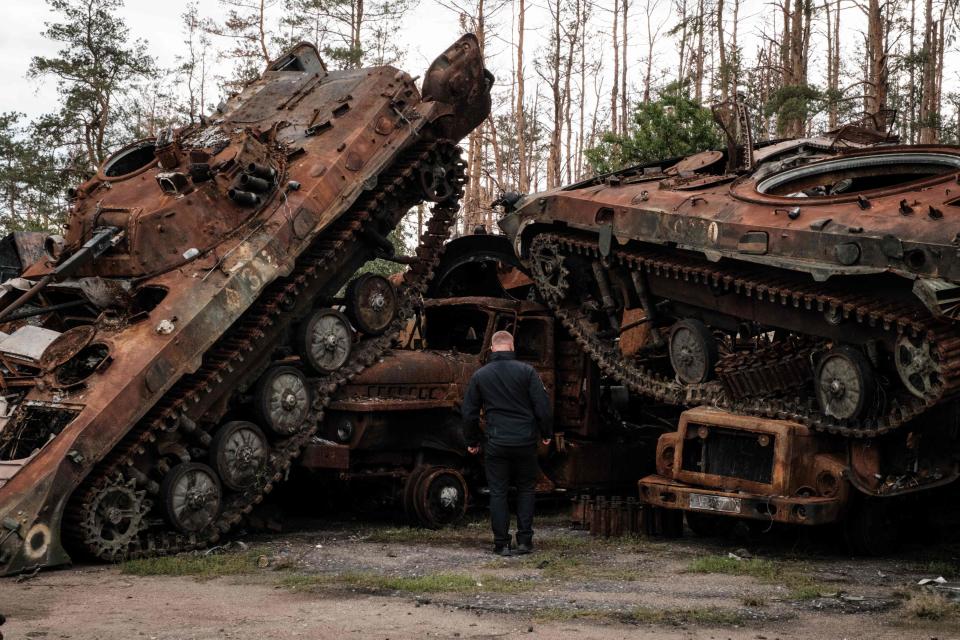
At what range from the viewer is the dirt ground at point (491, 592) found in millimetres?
7355

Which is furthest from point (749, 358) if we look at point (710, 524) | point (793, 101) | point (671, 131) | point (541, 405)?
point (793, 101)

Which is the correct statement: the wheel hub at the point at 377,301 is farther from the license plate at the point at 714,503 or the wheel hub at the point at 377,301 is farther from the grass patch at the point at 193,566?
the license plate at the point at 714,503

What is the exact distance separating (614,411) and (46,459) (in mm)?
6781

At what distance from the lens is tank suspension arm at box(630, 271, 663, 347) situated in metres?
12.9

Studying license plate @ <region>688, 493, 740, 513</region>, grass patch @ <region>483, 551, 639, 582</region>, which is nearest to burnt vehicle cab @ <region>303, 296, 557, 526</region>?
grass patch @ <region>483, 551, 639, 582</region>

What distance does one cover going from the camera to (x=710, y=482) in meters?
11.0

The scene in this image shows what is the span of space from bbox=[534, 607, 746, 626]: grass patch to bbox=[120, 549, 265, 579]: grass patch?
9.93ft

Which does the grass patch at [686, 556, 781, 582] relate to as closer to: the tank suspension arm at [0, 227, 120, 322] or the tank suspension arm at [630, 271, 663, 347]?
the tank suspension arm at [630, 271, 663, 347]

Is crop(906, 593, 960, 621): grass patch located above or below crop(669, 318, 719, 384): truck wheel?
below

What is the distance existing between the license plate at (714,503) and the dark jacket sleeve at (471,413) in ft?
6.68

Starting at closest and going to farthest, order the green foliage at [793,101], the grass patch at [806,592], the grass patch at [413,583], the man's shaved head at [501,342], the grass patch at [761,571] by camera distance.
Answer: the grass patch at [806,592]
the grass patch at [413,583]
the grass patch at [761,571]
the man's shaved head at [501,342]
the green foliage at [793,101]

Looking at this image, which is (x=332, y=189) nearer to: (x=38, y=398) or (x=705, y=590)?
(x=38, y=398)

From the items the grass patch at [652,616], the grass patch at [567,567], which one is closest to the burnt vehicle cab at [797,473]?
the grass patch at [567,567]

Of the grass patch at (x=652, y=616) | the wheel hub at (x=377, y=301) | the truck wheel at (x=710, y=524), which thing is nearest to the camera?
the grass patch at (x=652, y=616)
